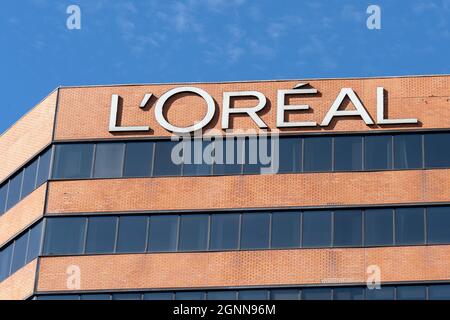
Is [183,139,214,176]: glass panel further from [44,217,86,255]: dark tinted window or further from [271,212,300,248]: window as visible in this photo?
[44,217,86,255]: dark tinted window

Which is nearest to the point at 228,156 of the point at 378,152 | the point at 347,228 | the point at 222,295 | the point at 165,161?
the point at 165,161

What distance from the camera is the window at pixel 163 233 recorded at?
49281 mm

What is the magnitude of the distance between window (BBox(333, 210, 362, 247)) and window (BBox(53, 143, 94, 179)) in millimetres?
10499

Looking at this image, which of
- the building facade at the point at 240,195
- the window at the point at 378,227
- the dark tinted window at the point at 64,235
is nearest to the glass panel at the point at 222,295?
the building facade at the point at 240,195

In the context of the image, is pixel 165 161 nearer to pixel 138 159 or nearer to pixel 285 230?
pixel 138 159

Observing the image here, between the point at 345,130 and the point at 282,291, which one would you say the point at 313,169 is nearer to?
the point at 345,130

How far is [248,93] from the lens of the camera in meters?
51.2

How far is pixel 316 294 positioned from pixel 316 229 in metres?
2.80

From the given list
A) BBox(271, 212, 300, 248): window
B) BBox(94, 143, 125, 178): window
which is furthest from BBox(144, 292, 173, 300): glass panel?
BBox(94, 143, 125, 178): window

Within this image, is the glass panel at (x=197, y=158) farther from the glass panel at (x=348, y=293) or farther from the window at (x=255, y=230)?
the glass panel at (x=348, y=293)

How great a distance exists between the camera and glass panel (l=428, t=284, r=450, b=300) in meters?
46.8

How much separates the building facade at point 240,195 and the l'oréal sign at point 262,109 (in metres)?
0.06

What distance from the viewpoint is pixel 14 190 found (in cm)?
5353

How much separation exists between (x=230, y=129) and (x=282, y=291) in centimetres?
729
